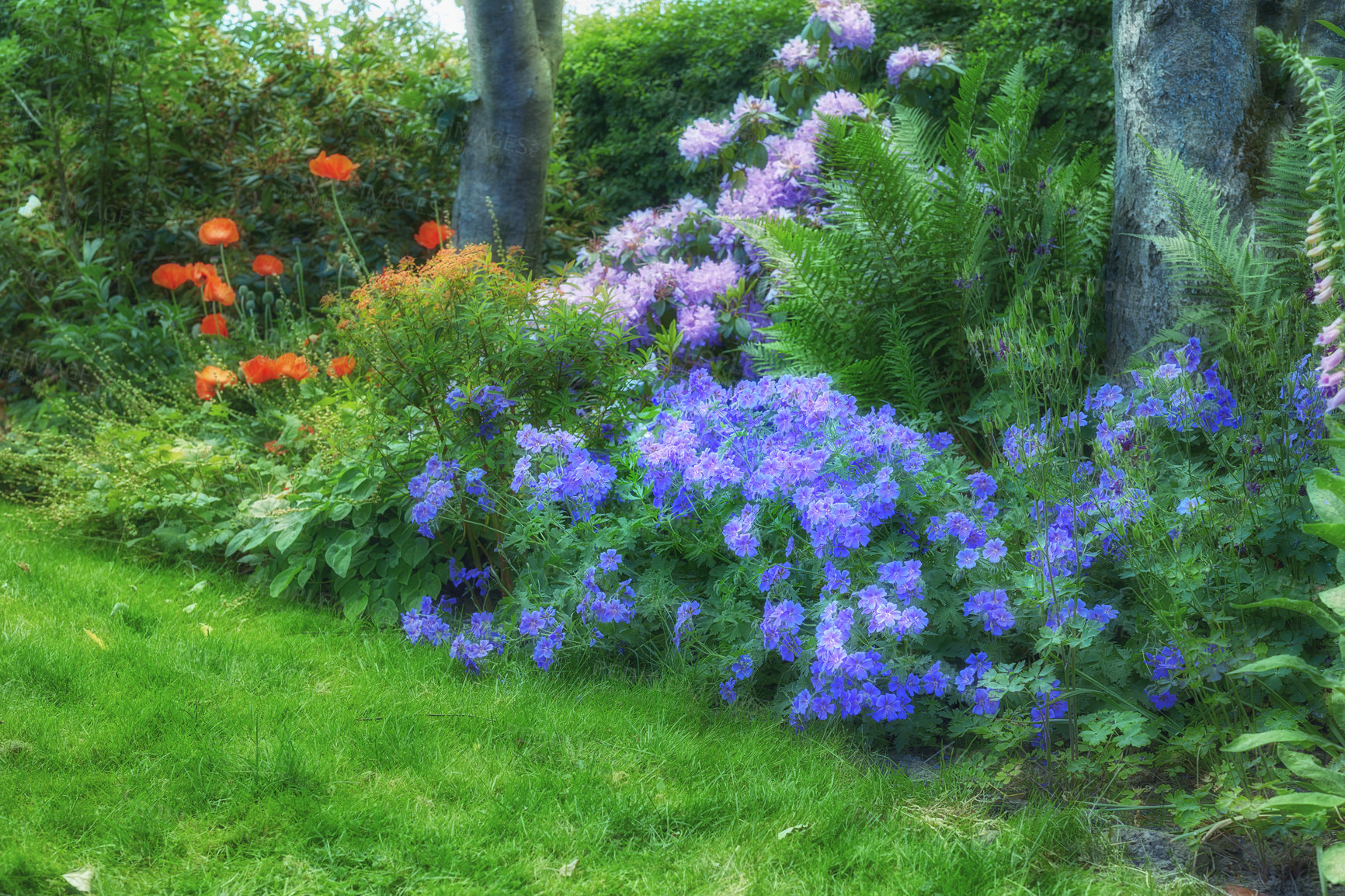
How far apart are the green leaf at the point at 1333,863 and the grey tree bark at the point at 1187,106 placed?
2156mm

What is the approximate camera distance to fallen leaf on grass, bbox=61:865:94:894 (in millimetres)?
1947

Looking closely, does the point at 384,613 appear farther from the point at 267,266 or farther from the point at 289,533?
the point at 267,266

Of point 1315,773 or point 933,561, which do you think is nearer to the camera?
point 1315,773

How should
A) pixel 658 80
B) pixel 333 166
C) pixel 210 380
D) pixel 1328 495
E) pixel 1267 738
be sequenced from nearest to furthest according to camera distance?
pixel 1267 738, pixel 1328 495, pixel 210 380, pixel 333 166, pixel 658 80

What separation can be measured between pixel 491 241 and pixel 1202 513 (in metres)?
3.85

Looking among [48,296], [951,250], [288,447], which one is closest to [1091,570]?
[951,250]

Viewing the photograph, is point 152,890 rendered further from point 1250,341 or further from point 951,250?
point 951,250

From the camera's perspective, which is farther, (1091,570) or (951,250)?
(951,250)

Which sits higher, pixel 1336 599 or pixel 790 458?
pixel 790 458

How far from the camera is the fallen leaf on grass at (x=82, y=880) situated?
6.39ft

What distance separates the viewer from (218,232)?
5320 millimetres

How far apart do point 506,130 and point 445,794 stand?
383cm

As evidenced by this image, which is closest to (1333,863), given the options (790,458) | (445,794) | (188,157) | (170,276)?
(790,458)

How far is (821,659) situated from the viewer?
237 centimetres
